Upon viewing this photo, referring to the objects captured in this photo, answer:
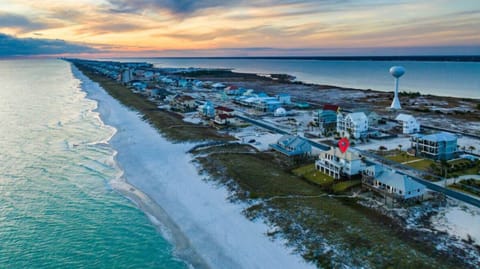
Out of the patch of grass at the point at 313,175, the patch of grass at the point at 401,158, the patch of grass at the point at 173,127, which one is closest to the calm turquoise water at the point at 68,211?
the patch of grass at the point at 173,127

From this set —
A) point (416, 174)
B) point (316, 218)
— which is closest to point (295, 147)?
point (416, 174)

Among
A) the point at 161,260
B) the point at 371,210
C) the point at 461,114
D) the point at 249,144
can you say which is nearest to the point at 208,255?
the point at 161,260

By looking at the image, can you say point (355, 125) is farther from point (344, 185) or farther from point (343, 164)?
point (344, 185)

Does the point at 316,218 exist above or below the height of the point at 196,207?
above

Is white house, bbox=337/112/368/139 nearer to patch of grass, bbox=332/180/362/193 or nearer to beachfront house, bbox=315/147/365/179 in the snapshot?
beachfront house, bbox=315/147/365/179

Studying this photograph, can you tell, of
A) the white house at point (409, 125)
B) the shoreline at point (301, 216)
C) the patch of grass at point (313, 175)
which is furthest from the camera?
the white house at point (409, 125)

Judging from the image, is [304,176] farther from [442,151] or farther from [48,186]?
[48,186]

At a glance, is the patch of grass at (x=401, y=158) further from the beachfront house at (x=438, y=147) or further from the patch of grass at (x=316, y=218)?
the patch of grass at (x=316, y=218)
